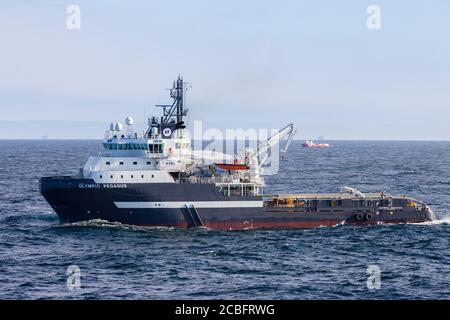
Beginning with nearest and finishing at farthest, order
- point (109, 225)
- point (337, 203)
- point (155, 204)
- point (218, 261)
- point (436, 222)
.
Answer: point (218, 261) → point (155, 204) → point (109, 225) → point (337, 203) → point (436, 222)

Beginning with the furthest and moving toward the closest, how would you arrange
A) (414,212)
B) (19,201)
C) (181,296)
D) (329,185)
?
(329,185)
(19,201)
(414,212)
(181,296)

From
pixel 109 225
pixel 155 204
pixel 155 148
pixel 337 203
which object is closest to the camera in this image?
pixel 155 204

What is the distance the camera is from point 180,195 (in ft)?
149

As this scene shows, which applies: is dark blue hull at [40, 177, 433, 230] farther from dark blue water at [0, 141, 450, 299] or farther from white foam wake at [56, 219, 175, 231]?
dark blue water at [0, 141, 450, 299]

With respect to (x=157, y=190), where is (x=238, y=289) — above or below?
below

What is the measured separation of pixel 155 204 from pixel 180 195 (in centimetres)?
185

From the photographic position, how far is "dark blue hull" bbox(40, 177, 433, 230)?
45188 millimetres

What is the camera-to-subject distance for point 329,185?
81.3 meters

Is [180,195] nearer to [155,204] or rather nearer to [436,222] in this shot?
[155,204]

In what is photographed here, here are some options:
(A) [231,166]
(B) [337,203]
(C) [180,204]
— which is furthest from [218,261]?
(B) [337,203]

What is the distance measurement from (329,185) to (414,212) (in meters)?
32.3

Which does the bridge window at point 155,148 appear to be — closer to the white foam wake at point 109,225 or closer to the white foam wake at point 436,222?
the white foam wake at point 109,225
